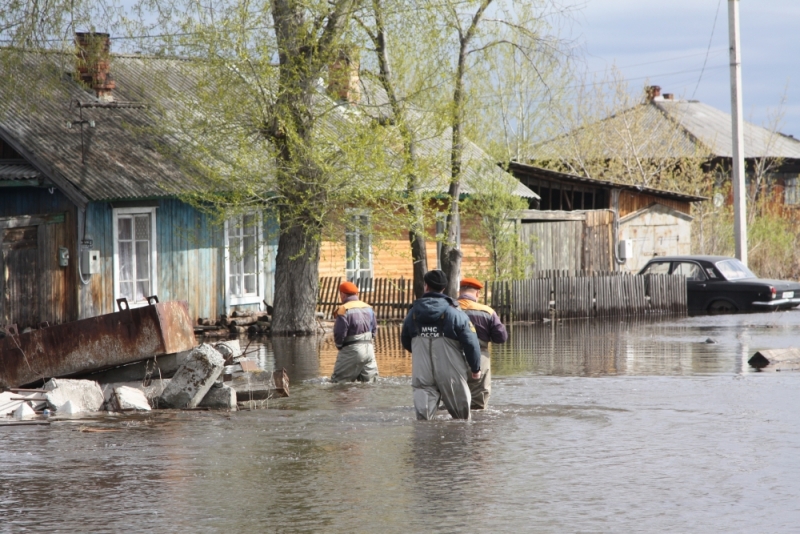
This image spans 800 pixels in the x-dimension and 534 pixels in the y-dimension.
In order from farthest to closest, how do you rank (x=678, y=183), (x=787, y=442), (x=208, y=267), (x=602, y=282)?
(x=678, y=183) < (x=602, y=282) < (x=208, y=267) < (x=787, y=442)

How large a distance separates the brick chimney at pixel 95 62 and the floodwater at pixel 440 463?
379 inches

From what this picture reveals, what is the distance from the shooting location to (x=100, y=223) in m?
21.0

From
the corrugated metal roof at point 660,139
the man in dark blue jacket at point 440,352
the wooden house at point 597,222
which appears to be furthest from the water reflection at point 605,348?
the corrugated metal roof at point 660,139

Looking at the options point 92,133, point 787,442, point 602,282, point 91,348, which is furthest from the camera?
point 602,282

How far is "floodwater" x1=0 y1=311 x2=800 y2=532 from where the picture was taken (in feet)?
24.7

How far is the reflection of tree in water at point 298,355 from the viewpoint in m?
16.3

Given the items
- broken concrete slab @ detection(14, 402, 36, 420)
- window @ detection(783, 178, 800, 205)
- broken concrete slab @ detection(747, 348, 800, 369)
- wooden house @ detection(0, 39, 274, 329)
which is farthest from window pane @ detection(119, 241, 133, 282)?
window @ detection(783, 178, 800, 205)

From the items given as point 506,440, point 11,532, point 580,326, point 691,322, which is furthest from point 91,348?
point 691,322

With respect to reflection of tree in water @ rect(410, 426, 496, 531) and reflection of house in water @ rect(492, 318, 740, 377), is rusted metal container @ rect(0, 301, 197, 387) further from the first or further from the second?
reflection of house in water @ rect(492, 318, 740, 377)

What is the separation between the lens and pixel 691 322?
24750mm

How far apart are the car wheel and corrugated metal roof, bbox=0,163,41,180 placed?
53.2ft

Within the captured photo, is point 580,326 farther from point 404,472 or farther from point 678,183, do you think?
point 678,183

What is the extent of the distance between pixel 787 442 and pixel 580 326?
558 inches

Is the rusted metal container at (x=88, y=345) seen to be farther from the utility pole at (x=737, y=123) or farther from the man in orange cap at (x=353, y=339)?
the utility pole at (x=737, y=123)
